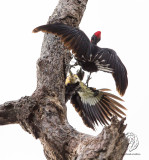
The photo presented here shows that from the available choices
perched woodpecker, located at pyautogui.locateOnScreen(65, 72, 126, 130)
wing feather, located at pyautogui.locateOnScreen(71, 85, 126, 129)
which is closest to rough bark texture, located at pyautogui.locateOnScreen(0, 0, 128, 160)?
perched woodpecker, located at pyautogui.locateOnScreen(65, 72, 126, 130)

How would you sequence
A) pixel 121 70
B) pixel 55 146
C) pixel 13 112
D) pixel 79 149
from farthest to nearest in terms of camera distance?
1. pixel 121 70
2. pixel 13 112
3. pixel 55 146
4. pixel 79 149

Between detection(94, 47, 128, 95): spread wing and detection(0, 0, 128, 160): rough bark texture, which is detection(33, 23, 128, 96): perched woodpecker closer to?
detection(94, 47, 128, 95): spread wing

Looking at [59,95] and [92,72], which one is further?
[92,72]

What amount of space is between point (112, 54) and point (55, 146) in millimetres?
985

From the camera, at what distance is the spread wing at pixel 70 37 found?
2732 millimetres

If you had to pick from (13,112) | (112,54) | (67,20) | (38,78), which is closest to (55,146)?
(13,112)

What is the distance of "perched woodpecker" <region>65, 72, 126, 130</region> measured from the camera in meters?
3.35

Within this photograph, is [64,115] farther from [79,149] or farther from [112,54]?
[112,54]

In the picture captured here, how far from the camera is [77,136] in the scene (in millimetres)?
2371

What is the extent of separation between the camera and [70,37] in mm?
2770

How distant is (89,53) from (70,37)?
0.68 feet

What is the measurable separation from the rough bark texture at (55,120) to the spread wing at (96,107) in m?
0.48

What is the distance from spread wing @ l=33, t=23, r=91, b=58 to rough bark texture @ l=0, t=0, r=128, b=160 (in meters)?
0.34

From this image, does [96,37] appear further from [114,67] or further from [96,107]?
[114,67]
